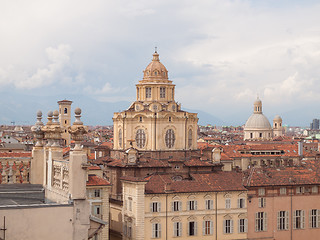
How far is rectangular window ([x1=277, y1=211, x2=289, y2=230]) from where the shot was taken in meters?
51.7

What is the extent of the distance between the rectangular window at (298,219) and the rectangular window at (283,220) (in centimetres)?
74

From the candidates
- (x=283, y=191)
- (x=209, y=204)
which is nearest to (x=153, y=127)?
(x=209, y=204)

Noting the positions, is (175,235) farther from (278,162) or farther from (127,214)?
(278,162)

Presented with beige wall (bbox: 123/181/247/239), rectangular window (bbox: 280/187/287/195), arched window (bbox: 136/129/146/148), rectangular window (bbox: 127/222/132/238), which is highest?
arched window (bbox: 136/129/146/148)

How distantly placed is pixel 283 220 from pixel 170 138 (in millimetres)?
16968

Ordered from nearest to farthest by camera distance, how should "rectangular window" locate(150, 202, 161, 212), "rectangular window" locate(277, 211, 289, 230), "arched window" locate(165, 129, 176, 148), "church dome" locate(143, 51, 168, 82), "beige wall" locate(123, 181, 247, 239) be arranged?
1. "beige wall" locate(123, 181, 247, 239)
2. "rectangular window" locate(150, 202, 161, 212)
3. "rectangular window" locate(277, 211, 289, 230)
4. "arched window" locate(165, 129, 176, 148)
5. "church dome" locate(143, 51, 168, 82)

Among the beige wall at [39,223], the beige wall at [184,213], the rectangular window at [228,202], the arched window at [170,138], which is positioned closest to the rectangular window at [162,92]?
the arched window at [170,138]

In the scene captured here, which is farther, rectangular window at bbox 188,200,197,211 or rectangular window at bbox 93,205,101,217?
rectangular window at bbox 188,200,197,211

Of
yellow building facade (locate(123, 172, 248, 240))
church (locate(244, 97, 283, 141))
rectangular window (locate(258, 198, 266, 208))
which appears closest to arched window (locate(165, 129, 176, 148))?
yellow building facade (locate(123, 172, 248, 240))

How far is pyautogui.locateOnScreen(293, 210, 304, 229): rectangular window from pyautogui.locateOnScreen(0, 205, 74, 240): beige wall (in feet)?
128

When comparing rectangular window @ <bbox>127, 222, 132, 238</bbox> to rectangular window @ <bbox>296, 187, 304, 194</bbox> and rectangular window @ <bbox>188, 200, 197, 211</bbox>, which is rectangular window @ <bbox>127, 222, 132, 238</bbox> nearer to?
rectangular window @ <bbox>188, 200, 197, 211</bbox>

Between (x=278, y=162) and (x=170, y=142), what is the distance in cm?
2784

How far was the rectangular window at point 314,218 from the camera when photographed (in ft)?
174

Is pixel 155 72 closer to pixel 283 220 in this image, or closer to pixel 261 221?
pixel 261 221
